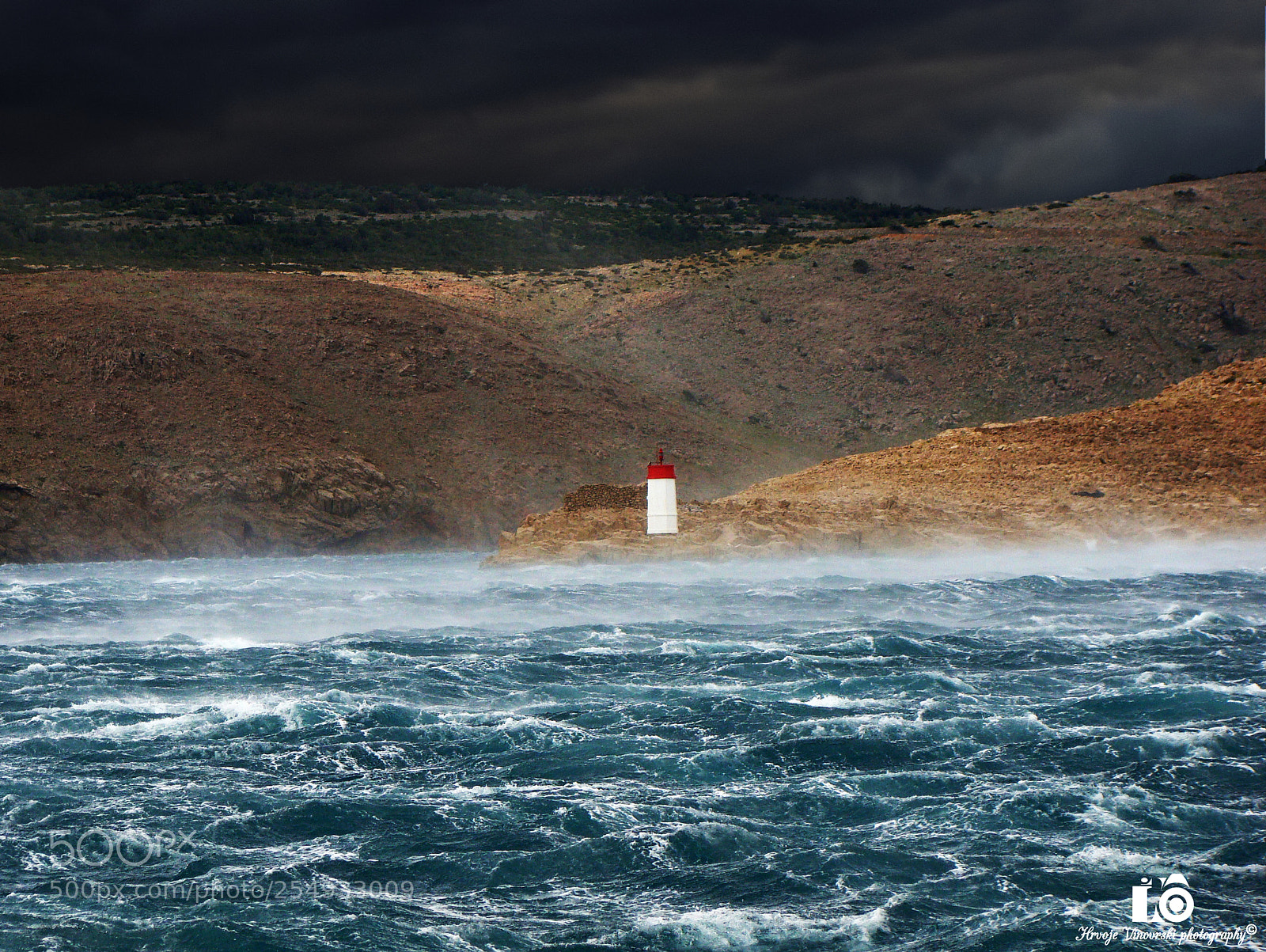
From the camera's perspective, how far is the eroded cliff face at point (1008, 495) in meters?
33.9

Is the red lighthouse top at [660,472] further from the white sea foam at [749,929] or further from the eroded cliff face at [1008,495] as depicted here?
the white sea foam at [749,929]

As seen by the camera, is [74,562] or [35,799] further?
[74,562]

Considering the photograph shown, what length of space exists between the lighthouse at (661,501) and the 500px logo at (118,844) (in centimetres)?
1681

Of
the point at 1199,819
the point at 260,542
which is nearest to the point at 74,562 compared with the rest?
the point at 260,542

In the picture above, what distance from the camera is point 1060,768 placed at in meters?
13.1

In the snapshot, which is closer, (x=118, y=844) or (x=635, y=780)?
(x=118, y=844)

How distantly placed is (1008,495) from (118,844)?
102 ft

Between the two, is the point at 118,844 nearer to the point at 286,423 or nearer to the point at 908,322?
the point at 286,423

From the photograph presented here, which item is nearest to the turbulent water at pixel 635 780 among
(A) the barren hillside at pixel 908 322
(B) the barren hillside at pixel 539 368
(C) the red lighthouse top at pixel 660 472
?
(C) the red lighthouse top at pixel 660 472

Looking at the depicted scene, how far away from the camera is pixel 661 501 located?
97.6ft

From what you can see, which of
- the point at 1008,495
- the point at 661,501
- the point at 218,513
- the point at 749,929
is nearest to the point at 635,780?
the point at 749,929

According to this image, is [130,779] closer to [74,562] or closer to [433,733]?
[433,733]

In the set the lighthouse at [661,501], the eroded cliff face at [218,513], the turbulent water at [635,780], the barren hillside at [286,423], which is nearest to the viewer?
the turbulent water at [635,780]

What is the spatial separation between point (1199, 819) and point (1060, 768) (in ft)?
6.08
